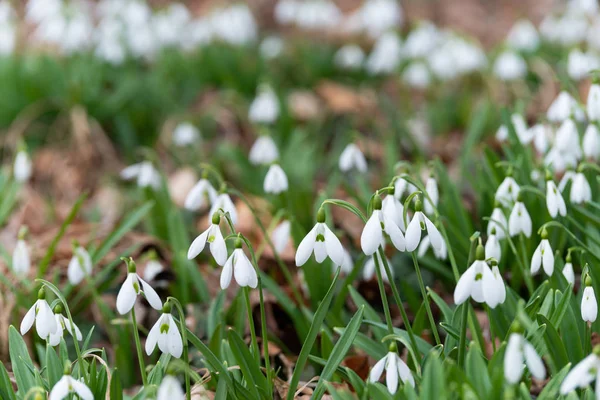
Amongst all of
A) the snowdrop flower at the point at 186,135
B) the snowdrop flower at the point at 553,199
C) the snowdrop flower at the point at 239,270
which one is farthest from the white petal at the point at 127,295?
the snowdrop flower at the point at 186,135

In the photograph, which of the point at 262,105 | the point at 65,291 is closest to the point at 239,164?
the point at 262,105

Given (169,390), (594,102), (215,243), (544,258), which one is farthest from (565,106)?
(169,390)

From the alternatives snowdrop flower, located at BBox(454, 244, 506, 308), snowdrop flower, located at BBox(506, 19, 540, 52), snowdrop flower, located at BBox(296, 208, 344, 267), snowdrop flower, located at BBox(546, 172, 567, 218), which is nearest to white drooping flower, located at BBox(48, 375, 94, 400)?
snowdrop flower, located at BBox(296, 208, 344, 267)

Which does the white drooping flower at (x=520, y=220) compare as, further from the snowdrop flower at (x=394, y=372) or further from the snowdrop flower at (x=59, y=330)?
the snowdrop flower at (x=59, y=330)

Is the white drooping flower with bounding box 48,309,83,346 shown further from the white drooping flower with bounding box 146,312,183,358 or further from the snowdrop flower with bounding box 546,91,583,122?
the snowdrop flower with bounding box 546,91,583,122

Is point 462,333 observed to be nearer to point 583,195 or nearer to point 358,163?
point 583,195

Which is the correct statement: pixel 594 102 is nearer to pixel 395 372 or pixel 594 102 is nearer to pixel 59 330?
pixel 395 372
